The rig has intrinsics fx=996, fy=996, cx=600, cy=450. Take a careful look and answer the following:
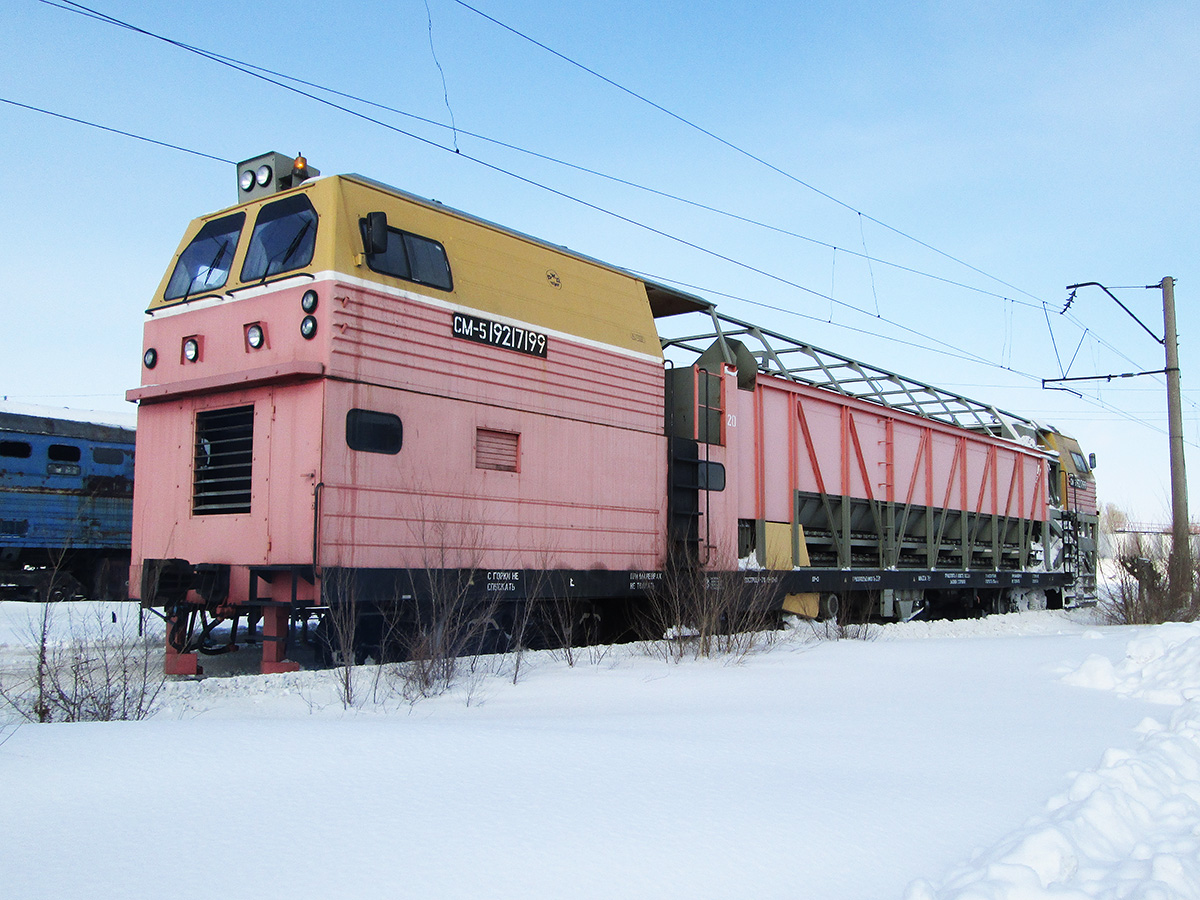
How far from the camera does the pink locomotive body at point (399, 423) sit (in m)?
8.16

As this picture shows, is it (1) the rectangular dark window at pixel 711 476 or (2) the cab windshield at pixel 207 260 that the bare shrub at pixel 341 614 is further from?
(1) the rectangular dark window at pixel 711 476

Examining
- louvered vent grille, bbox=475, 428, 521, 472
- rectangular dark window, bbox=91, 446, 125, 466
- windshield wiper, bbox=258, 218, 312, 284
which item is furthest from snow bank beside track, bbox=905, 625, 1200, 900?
rectangular dark window, bbox=91, 446, 125, 466

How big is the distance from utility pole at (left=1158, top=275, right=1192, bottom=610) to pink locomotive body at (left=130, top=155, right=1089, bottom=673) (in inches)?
402

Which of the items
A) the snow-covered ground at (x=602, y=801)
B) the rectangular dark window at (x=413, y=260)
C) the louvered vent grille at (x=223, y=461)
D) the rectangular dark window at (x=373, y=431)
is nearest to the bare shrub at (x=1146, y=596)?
the snow-covered ground at (x=602, y=801)

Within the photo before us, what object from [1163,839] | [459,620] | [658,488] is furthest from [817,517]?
[1163,839]

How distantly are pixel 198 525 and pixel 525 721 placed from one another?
4.37 m

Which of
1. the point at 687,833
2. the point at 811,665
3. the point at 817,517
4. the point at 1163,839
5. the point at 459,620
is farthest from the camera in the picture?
the point at 817,517

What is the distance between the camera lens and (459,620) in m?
7.88

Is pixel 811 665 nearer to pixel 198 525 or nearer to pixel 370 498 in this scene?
pixel 370 498

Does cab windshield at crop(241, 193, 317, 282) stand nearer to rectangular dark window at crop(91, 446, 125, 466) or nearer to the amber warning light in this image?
the amber warning light

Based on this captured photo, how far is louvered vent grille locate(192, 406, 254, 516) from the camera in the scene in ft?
28.2

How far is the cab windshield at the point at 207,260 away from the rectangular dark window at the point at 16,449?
1073 cm

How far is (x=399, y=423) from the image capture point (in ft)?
28.0

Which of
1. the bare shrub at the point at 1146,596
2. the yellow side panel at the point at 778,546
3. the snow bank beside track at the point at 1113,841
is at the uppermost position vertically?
the yellow side panel at the point at 778,546
